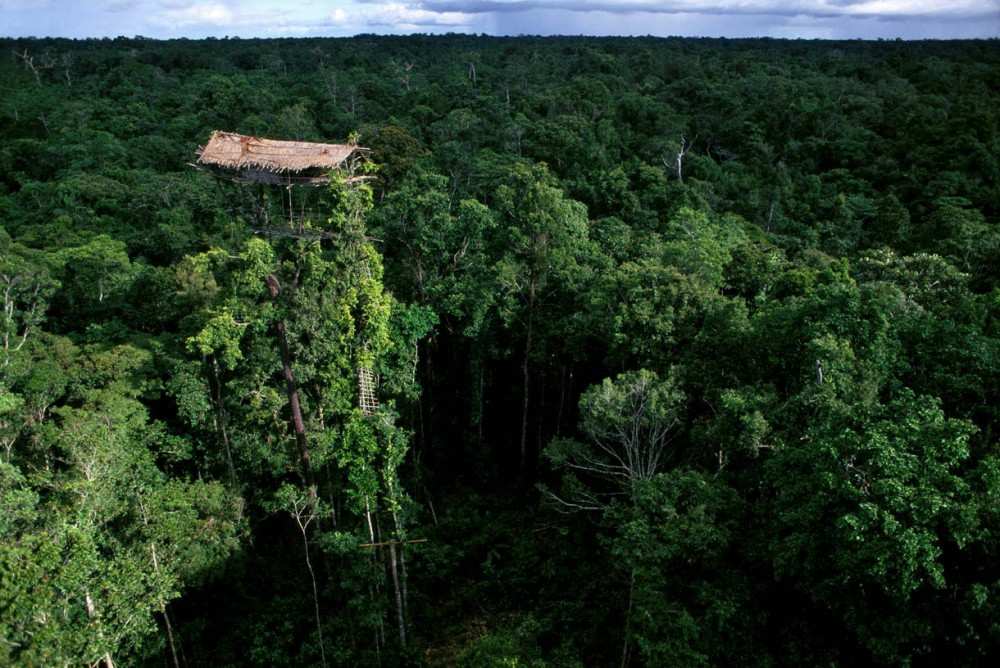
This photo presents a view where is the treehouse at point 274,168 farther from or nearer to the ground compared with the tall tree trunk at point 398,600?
farther from the ground

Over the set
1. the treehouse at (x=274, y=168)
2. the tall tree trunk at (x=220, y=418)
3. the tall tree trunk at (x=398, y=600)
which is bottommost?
the tall tree trunk at (x=398, y=600)

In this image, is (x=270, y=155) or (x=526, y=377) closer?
(x=270, y=155)

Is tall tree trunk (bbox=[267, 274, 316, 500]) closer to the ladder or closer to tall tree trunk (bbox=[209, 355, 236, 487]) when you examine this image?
the ladder

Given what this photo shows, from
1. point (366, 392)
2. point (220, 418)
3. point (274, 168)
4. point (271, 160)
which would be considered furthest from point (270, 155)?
point (220, 418)

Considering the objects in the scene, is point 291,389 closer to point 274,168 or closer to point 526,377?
point 274,168

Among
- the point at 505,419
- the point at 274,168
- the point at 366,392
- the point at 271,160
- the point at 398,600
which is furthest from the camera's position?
the point at 505,419

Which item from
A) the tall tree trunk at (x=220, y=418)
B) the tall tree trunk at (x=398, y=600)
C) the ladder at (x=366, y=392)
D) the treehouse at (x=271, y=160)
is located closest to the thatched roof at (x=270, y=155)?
the treehouse at (x=271, y=160)

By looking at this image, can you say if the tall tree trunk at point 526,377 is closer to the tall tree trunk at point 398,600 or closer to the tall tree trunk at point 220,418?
the tall tree trunk at point 398,600

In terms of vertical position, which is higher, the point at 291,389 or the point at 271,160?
the point at 271,160
